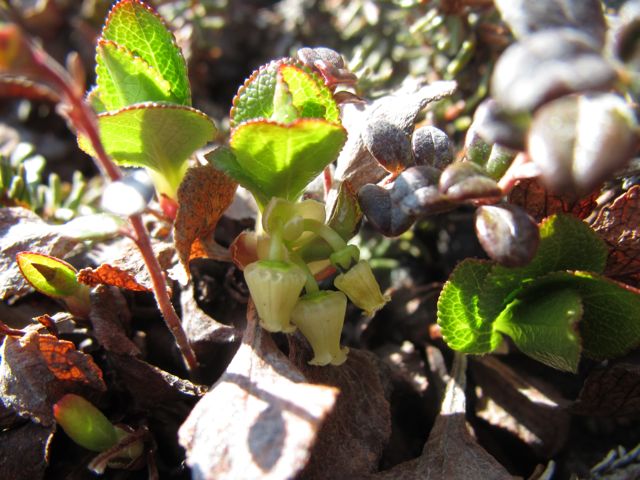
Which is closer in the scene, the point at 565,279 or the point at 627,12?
the point at 627,12

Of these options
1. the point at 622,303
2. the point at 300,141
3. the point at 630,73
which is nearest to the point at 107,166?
the point at 300,141

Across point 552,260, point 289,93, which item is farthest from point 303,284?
point 552,260

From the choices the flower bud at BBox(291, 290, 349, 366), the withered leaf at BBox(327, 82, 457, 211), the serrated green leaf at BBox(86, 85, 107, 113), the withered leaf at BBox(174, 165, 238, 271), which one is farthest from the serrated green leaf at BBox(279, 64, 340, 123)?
the serrated green leaf at BBox(86, 85, 107, 113)

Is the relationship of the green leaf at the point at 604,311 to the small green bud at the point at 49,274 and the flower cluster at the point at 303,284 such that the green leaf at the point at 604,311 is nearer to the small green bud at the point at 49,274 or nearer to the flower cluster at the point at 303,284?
the flower cluster at the point at 303,284

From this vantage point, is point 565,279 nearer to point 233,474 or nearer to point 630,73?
point 630,73

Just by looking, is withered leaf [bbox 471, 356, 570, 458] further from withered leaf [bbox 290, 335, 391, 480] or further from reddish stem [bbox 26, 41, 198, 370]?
reddish stem [bbox 26, 41, 198, 370]

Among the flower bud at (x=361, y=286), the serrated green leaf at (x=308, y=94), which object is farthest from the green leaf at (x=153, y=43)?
the flower bud at (x=361, y=286)

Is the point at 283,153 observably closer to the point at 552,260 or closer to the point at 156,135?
the point at 156,135
